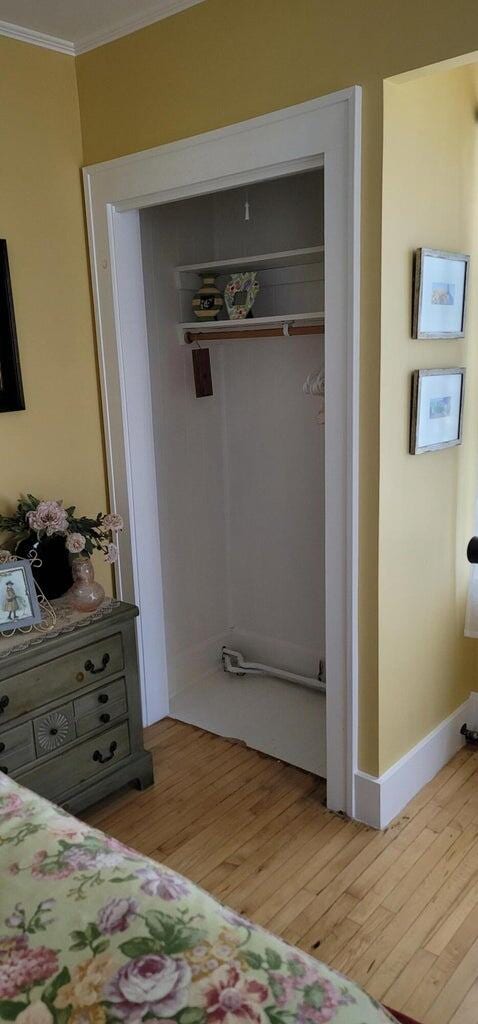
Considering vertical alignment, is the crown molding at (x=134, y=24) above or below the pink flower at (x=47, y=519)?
above

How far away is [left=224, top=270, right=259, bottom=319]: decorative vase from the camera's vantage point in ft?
9.93

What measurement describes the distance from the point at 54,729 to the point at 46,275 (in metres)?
1.55

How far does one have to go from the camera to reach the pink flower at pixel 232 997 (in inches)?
38.5

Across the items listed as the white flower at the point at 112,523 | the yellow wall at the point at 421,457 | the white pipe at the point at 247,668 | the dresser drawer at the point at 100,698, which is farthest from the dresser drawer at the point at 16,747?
the white pipe at the point at 247,668

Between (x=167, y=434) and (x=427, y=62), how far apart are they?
177 centimetres

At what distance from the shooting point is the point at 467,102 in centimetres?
238

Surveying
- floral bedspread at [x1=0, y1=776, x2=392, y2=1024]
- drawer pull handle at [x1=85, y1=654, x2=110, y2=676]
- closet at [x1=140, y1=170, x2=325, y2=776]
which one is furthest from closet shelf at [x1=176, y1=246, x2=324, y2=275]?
floral bedspread at [x1=0, y1=776, x2=392, y2=1024]

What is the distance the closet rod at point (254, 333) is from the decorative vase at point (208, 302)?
8cm

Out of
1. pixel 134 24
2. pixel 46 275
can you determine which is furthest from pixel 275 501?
pixel 134 24

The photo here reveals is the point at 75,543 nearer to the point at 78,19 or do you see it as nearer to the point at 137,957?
the point at 137,957

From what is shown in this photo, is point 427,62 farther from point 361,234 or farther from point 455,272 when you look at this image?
point 455,272

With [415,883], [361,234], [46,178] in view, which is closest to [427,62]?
[361,234]

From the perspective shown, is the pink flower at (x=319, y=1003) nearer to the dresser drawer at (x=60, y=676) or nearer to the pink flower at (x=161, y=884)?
the pink flower at (x=161, y=884)

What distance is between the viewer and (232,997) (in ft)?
3.30
